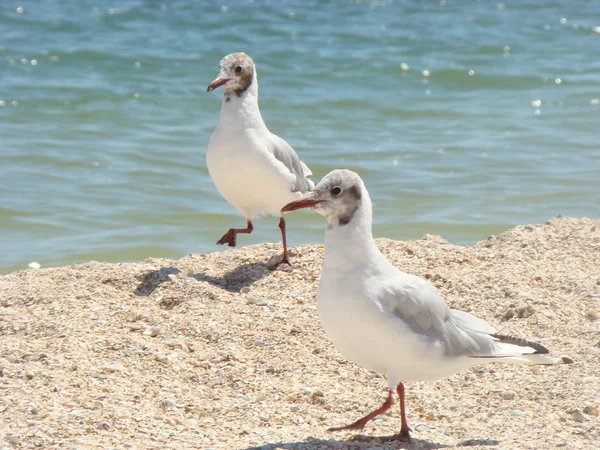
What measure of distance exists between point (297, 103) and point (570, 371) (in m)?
8.59

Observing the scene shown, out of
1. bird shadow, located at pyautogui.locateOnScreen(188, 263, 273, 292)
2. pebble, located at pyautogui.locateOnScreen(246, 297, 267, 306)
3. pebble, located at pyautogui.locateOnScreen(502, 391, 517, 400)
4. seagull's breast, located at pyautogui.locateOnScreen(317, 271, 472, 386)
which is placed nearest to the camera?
seagull's breast, located at pyautogui.locateOnScreen(317, 271, 472, 386)

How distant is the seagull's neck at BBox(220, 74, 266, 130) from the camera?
20.2 ft

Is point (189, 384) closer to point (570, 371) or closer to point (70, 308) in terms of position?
point (70, 308)

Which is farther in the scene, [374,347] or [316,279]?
[316,279]

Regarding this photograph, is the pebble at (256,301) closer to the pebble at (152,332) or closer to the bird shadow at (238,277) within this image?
the bird shadow at (238,277)

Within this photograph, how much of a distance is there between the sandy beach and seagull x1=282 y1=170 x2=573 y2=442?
30 centimetres

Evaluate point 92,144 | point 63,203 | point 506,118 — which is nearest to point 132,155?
point 92,144

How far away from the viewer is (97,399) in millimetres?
4262

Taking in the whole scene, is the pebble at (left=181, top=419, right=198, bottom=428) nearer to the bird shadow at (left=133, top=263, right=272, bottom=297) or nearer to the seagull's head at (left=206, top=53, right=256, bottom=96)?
the bird shadow at (left=133, top=263, right=272, bottom=297)

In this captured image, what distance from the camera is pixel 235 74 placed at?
245 inches

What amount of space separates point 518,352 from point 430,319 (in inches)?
17.6

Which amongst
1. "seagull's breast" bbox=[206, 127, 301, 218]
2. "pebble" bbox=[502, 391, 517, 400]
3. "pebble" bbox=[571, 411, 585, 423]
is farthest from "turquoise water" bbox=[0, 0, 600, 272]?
"pebble" bbox=[571, 411, 585, 423]

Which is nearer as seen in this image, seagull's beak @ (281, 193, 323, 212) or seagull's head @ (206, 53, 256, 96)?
seagull's beak @ (281, 193, 323, 212)

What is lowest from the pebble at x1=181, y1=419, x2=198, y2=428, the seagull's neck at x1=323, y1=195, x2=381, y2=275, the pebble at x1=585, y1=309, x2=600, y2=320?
the pebble at x1=181, y1=419, x2=198, y2=428
